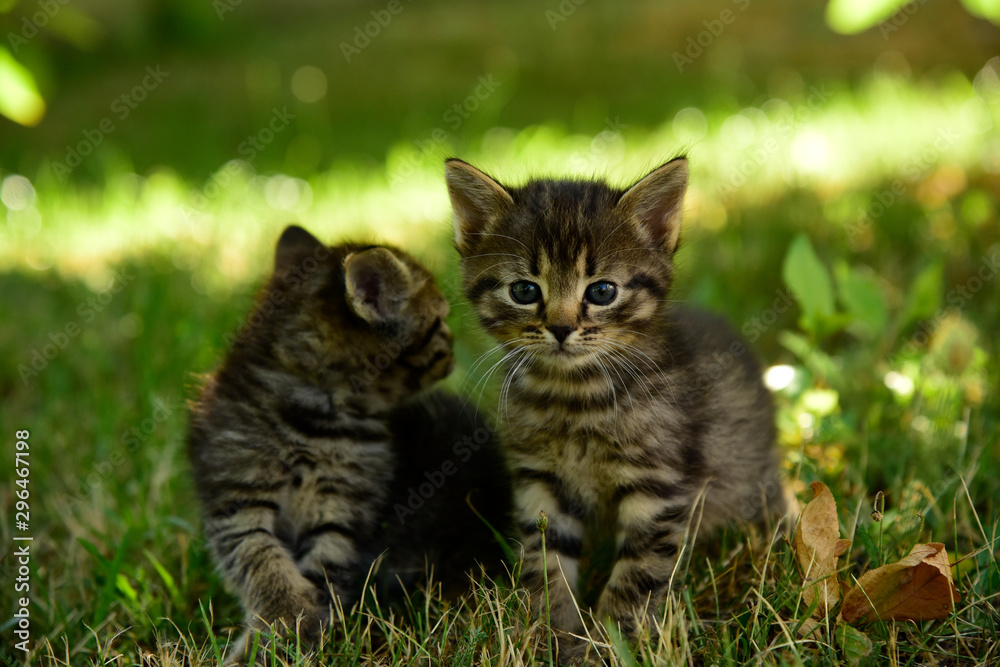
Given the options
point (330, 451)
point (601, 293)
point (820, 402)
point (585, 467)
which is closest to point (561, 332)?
point (601, 293)

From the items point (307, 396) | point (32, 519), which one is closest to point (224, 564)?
point (307, 396)

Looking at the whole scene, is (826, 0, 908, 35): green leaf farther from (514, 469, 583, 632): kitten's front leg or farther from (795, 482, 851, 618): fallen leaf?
(514, 469, 583, 632): kitten's front leg

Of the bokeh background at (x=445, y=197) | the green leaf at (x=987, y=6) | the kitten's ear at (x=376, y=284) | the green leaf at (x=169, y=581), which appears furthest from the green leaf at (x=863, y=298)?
the green leaf at (x=169, y=581)

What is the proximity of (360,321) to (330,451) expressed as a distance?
40 centimetres

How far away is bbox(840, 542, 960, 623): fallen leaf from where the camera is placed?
6.40 feet

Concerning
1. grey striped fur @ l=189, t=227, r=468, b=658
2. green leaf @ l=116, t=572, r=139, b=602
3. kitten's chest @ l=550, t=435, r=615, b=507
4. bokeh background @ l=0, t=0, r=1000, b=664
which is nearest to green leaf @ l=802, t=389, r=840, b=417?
bokeh background @ l=0, t=0, r=1000, b=664

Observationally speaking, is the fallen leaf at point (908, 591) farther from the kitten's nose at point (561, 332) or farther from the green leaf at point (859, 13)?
the green leaf at point (859, 13)

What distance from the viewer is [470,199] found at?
2527mm

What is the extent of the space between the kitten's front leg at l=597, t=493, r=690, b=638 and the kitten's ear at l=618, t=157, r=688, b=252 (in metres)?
0.76

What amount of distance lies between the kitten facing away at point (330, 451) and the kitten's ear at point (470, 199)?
20 centimetres

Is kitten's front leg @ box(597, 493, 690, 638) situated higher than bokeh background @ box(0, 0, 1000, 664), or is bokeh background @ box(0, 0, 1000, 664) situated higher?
bokeh background @ box(0, 0, 1000, 664)

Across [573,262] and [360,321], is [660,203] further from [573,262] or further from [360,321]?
[360,321]

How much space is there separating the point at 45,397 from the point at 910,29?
8716 mm

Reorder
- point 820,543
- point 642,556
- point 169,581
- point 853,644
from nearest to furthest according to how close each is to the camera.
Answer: point 853,644 < point 820,543 < point 642,556 < point 169,581
